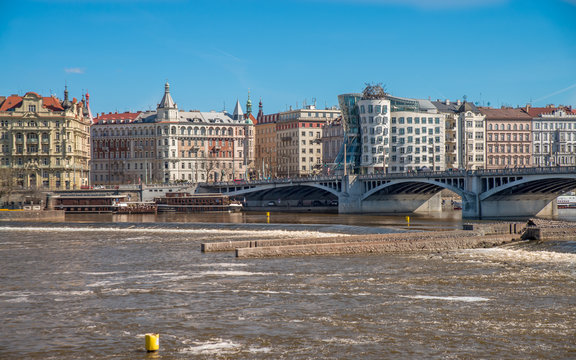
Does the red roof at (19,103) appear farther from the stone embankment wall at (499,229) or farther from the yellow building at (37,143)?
the stone embankment wall at (499,229)

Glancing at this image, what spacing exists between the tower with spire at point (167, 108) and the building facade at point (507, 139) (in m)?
71.2

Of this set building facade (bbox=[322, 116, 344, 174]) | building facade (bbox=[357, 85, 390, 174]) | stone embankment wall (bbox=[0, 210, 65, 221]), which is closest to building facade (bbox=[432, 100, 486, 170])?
building facade (bbox=[357, 85, 390, 174])

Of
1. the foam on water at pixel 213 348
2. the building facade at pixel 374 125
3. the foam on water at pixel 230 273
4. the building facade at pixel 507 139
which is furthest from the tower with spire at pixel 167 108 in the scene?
the foam on water at pixel 213 348

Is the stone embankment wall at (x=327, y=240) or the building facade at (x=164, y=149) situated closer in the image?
the stone embankment wall at (x=327, y=240)

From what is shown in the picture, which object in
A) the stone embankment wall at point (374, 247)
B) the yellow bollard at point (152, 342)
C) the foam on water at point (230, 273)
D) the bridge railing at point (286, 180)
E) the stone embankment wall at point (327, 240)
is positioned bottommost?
the yellow bollard at point (152, 342)

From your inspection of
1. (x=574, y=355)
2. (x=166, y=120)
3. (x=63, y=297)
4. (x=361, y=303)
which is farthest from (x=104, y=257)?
(x=166, y=120)

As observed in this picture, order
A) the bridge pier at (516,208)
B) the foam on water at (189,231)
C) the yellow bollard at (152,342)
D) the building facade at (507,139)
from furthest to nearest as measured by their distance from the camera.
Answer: the building facade at (507,139), the bridge pier at (516,208), the foam on water at (189,231), the yellow bollard at (152,342)

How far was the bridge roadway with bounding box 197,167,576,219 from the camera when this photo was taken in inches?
4149

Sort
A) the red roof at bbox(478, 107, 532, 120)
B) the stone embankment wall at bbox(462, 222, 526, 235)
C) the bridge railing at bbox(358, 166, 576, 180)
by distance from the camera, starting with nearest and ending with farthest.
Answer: the stone embankment wall at bbox(462, 222, 526, 235), the bridge railing at bbox(358, 166, 576, 180), the red roof at bbox(478, 107, 532, 120)

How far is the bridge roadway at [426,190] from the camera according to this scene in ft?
346

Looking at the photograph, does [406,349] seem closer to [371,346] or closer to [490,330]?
[371,346]

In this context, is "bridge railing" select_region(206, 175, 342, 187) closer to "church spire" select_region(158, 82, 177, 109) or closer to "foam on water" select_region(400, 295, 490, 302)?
"church spire" select_region(158, 82, 177, 109)

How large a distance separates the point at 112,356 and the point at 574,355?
15.2 m

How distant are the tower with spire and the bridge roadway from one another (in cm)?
4681
